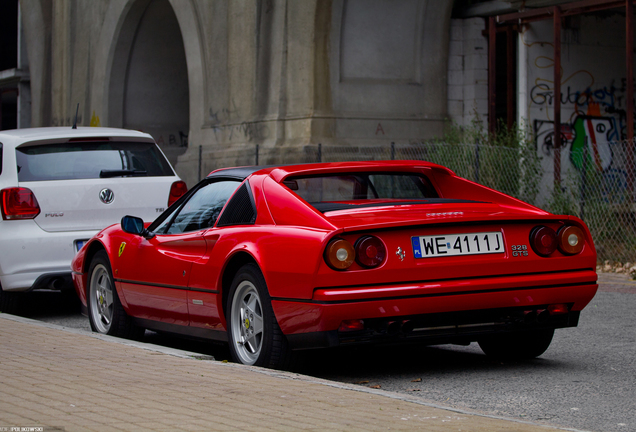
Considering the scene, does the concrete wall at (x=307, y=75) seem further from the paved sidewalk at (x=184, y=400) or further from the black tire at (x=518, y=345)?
the paved sidewalk at (x=184, y=400)

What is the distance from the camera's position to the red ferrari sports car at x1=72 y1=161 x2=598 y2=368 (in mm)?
5379

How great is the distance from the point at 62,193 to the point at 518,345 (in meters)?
4.68

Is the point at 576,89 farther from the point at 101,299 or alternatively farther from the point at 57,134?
the point at 101,299

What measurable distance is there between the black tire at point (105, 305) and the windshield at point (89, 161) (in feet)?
4.98

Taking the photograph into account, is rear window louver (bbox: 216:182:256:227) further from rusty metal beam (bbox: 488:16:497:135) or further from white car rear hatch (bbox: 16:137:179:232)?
rusty metal beam (bbox: 488:16:497:135)

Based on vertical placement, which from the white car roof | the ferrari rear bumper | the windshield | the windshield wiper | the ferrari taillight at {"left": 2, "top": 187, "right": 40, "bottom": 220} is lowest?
the ferrari rear bumper

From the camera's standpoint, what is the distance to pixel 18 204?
28.6 feet

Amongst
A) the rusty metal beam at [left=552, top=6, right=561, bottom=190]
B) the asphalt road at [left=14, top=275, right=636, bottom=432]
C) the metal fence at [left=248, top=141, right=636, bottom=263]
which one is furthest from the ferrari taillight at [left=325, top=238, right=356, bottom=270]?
the rusty metal beam at [left=552, top=6, right=561, bottom=190]

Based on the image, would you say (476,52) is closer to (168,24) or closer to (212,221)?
(168,24)

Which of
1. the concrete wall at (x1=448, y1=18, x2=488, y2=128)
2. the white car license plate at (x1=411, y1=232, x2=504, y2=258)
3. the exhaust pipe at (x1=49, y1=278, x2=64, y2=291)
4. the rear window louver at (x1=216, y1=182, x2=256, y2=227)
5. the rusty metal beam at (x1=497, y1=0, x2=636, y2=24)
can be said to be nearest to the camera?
the white car license plate at (x1=411, y1=232, x2=504, y2=258)

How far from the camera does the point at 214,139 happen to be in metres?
21.9

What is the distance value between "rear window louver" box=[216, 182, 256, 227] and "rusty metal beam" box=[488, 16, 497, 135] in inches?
477

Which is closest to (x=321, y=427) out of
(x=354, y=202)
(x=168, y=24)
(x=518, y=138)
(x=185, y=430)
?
(x=185, y=430)

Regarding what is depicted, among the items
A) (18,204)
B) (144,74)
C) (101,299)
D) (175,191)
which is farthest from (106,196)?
(144,74)
